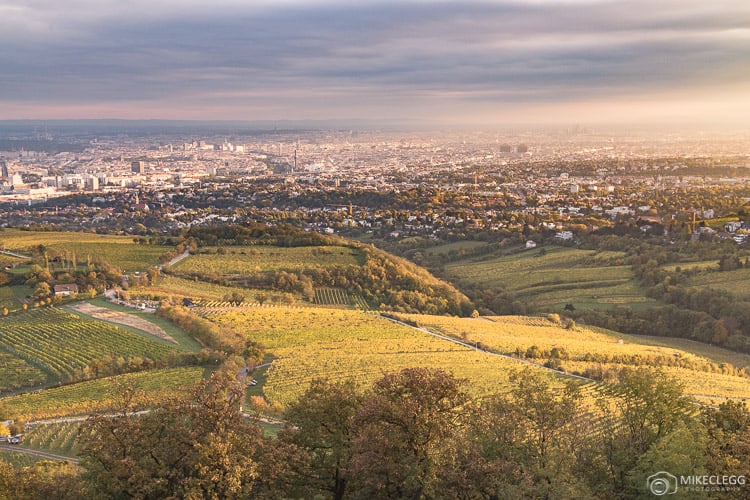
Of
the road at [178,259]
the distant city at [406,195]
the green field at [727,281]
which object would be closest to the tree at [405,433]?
the green field at [727,281]

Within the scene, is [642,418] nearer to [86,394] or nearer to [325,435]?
[325,435]

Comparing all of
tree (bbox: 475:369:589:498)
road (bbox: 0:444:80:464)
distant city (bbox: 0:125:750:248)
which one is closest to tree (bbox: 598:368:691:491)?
tree (bbox: 475:369:589:498)

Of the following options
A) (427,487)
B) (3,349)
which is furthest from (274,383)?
(427,487)

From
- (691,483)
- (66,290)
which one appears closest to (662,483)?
(691,483)

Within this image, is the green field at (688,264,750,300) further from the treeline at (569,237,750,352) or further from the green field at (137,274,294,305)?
the green field at (137,274,294,305)

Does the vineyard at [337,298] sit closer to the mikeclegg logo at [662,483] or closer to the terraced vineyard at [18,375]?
the terraced vineyard at [18,375]
